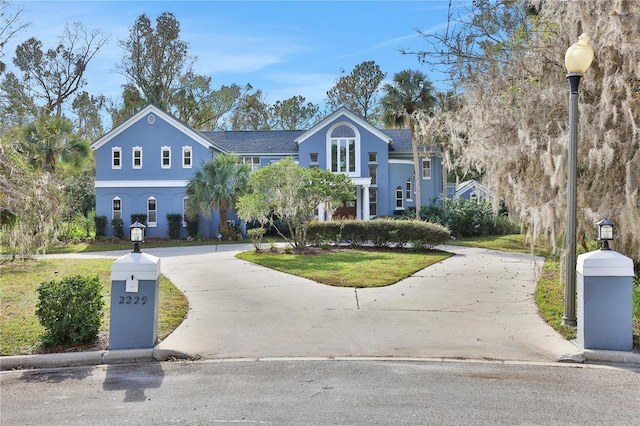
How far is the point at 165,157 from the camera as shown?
30578 mm

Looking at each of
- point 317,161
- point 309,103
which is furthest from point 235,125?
point 317,161

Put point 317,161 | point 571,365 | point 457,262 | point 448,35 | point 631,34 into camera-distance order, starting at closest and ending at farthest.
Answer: point 571,365, point 631,34, point 448,35, point 457,262, point 317,161

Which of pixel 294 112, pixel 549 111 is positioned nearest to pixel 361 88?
pixel 294 112

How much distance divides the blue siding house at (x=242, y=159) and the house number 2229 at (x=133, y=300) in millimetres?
23033

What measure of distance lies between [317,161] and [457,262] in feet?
59.8

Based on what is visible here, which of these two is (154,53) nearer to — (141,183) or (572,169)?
(141,183)

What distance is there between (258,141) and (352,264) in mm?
21448

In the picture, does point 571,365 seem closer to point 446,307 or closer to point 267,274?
point 446,307

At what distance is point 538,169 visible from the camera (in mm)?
9203

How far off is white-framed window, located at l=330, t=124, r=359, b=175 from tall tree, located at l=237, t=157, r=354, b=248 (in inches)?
513

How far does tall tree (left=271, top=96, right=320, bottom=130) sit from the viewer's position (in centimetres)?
5053

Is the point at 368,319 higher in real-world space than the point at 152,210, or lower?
lower

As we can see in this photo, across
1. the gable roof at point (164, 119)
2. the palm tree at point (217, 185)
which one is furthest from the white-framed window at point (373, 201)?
the gable roof at point (164, 119)

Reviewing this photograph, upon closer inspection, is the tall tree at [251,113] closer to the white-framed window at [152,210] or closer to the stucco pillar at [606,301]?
the white-framed window at [152,210]
